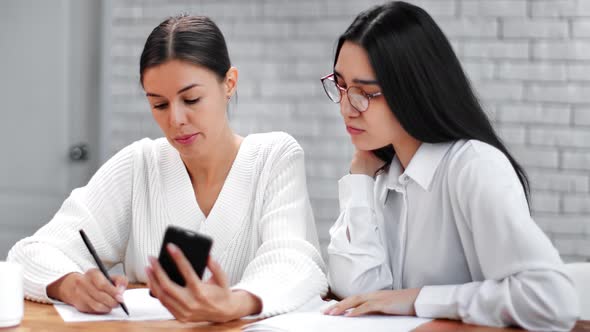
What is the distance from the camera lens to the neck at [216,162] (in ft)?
6.92

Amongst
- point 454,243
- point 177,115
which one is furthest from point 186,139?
point 454,243

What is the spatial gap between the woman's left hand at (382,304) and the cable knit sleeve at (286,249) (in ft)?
0.40

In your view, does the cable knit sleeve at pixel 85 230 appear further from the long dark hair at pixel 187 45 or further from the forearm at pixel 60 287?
the long dark hair at pixel 187 45

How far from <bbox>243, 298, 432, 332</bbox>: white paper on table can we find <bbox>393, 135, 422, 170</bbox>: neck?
41cm

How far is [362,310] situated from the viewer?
5.25 feet

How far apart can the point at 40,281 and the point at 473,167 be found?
98 cm

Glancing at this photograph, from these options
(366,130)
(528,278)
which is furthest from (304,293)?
(528,278)

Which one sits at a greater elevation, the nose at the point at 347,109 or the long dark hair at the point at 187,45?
the long dark hair at the point at 187,45

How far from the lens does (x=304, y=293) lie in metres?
1.74

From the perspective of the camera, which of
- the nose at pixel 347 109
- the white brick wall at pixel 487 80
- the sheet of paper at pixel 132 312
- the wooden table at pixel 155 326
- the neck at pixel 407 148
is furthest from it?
the white brick wall at pixel 487 80

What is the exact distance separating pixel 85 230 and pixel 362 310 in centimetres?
82

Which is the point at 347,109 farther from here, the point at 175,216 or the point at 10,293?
the point at 10,293

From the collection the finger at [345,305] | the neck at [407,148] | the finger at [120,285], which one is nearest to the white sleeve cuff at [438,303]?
the finger at [345,305]

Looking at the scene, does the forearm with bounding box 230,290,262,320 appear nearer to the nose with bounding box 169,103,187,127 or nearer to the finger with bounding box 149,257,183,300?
the finger with bounding box 149,257,183,300
